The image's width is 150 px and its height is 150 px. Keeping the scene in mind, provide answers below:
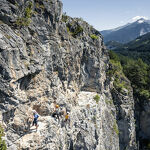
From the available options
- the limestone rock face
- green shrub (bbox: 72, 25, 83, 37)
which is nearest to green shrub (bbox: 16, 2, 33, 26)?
the limestone rock face

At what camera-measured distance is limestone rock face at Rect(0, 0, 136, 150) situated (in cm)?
1578

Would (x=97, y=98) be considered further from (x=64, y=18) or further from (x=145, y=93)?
(x=145, y=93)

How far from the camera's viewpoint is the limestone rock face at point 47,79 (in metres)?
15.8

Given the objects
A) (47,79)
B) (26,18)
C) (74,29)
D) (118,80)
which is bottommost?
(47,79)

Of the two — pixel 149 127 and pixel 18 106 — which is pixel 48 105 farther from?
pixel 149 127

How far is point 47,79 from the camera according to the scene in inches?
818

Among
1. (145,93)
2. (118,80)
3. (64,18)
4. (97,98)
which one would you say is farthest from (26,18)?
(145,93)

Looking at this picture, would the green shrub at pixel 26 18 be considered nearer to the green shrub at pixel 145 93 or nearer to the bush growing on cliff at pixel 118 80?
the bush growing on cliff at pixel 118 80

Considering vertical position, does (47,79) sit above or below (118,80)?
below

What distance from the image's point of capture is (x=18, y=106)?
1636 centimetres

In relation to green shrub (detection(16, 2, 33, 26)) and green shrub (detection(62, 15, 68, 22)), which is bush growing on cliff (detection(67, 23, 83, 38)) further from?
green shrub (detection(16, 2, 33, 26))

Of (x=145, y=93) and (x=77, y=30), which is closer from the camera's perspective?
(x=77, y=30)

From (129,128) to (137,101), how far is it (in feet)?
51.9

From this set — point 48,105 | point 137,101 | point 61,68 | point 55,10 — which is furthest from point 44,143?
point 137,101
